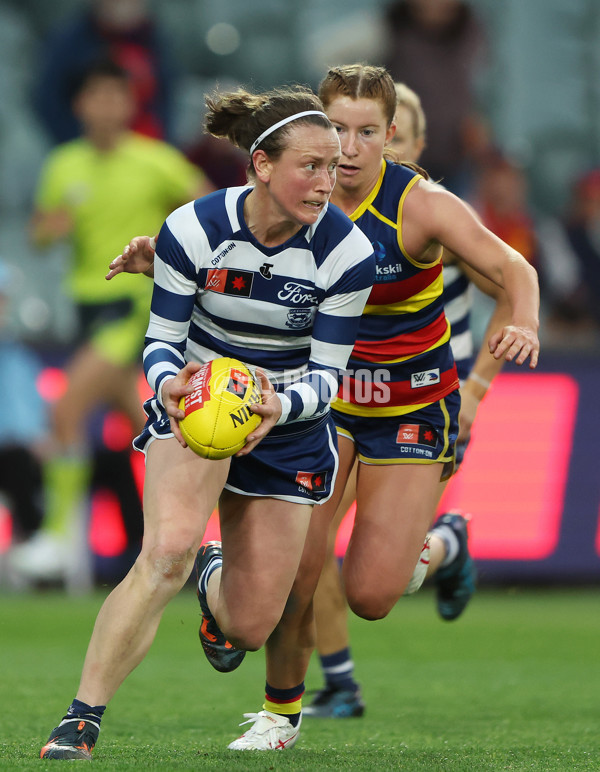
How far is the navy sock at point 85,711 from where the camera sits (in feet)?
13.2

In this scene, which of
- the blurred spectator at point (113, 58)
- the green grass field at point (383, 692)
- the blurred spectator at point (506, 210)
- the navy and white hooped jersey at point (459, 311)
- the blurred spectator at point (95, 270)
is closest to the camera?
the green grass field at point (383, 692)

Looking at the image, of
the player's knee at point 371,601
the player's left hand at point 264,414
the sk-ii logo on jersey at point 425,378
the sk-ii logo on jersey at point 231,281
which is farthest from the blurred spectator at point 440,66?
the player's left hand at point 264,414

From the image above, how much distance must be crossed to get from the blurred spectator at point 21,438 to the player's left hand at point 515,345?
6.03m

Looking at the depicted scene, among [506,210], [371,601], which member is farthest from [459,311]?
[506,210]

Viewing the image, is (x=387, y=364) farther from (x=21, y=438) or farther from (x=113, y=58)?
(x=113, y=58)

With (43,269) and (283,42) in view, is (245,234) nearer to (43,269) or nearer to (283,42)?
(43,269)

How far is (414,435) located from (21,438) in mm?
5039

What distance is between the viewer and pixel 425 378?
17.8ft

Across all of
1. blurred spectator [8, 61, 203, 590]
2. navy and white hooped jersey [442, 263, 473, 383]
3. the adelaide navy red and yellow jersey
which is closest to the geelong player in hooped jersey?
the adelaide navy red and yellow jersey

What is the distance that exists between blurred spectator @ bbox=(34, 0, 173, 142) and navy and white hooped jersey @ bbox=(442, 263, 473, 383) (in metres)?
5.39

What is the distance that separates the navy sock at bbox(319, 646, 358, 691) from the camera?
5762mm

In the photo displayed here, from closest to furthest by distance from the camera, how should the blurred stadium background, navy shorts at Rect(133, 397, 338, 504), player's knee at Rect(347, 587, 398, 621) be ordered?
navy shorts at Rect(133, 397, 338, 504)
player's knee at Rect(347, 587, 398, 621)
the blurred stadium background

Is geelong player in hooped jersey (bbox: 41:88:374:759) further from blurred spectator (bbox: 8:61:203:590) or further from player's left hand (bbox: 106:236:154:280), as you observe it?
blurred spectator (bbox: 8:61:203:590)

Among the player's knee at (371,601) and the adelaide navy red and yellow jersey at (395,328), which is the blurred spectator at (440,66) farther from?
the player's knee at (371,601)
